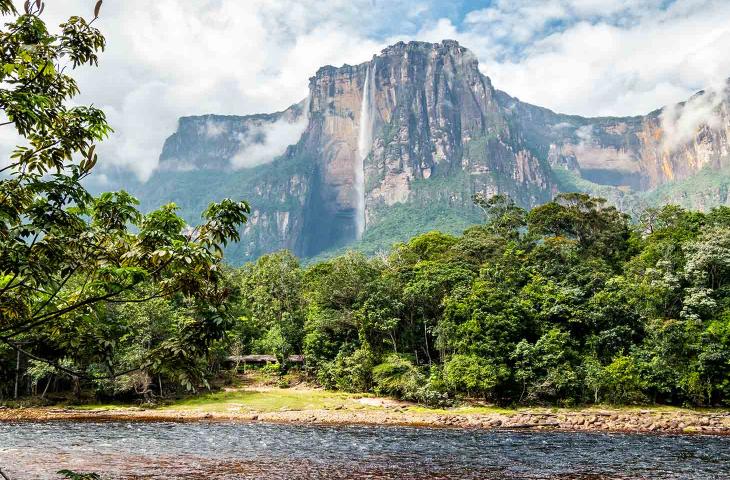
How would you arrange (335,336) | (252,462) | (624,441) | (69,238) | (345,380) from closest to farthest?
(69,238)
(252,462)
(624,441)
(345,380)
(335,336)

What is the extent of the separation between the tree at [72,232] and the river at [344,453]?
14814 mm

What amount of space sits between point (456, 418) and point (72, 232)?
3426 centimetres

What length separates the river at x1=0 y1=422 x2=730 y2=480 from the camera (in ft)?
63.9

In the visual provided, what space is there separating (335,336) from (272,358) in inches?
391

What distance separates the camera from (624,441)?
91.4 feet

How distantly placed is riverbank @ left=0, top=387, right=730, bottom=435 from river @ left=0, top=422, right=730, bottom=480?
10.9 ft

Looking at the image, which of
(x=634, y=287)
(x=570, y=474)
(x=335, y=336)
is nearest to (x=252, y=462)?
(x=570, y=474)

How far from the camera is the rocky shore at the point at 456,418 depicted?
108 feet

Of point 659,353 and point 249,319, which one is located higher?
point 249,319

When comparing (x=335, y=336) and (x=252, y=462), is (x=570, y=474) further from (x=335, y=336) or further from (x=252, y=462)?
(x=335, y=336)

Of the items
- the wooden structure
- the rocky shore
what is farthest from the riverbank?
the wooden structure

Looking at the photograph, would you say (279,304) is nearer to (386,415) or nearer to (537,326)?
(386,415)

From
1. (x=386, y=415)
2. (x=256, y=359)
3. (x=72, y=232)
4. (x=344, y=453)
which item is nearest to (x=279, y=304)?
(x=256, y=359)

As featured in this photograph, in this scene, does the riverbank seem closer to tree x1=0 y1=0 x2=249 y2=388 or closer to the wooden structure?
the wooden structure
